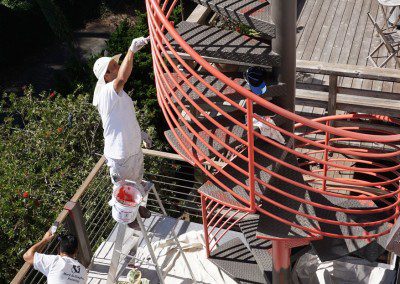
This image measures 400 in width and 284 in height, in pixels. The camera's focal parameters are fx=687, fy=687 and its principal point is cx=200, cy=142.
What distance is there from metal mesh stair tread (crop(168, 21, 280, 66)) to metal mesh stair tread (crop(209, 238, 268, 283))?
2.29m

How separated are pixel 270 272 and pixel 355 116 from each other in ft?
5.92

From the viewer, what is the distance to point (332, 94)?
24.9ft

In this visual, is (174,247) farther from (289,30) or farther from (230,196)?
(289,30)

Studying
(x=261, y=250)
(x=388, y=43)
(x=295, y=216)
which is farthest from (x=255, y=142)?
(x=388, y=43)

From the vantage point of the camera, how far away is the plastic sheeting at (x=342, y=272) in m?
7.06

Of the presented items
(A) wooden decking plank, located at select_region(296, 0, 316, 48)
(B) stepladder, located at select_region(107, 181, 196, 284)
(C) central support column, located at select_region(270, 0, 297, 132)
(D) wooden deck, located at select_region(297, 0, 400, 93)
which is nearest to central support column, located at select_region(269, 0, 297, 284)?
(C) central support column, located at select_region(270, 0, 297, 132)

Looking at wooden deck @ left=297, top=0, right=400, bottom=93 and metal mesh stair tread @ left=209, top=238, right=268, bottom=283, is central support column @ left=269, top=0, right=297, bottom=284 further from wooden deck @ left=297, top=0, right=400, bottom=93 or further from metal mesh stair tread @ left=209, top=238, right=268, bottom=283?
wooden deck @ left=297, top=0, right=400, bottom=93

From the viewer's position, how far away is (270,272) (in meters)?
6.79

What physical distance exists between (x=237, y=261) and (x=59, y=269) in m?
2.05

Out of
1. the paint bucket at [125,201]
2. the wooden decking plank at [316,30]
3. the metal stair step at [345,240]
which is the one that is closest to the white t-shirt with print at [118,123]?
the paint bucket at [125,201]

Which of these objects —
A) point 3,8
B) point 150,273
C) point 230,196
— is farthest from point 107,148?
point 3,8

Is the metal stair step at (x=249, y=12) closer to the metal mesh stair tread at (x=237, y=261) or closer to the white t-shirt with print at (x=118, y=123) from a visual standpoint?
the white t-shirt with print at (x=118, y=123)

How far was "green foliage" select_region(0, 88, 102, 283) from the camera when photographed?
814 cm

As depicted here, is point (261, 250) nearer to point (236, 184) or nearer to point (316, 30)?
point (236, 184)
